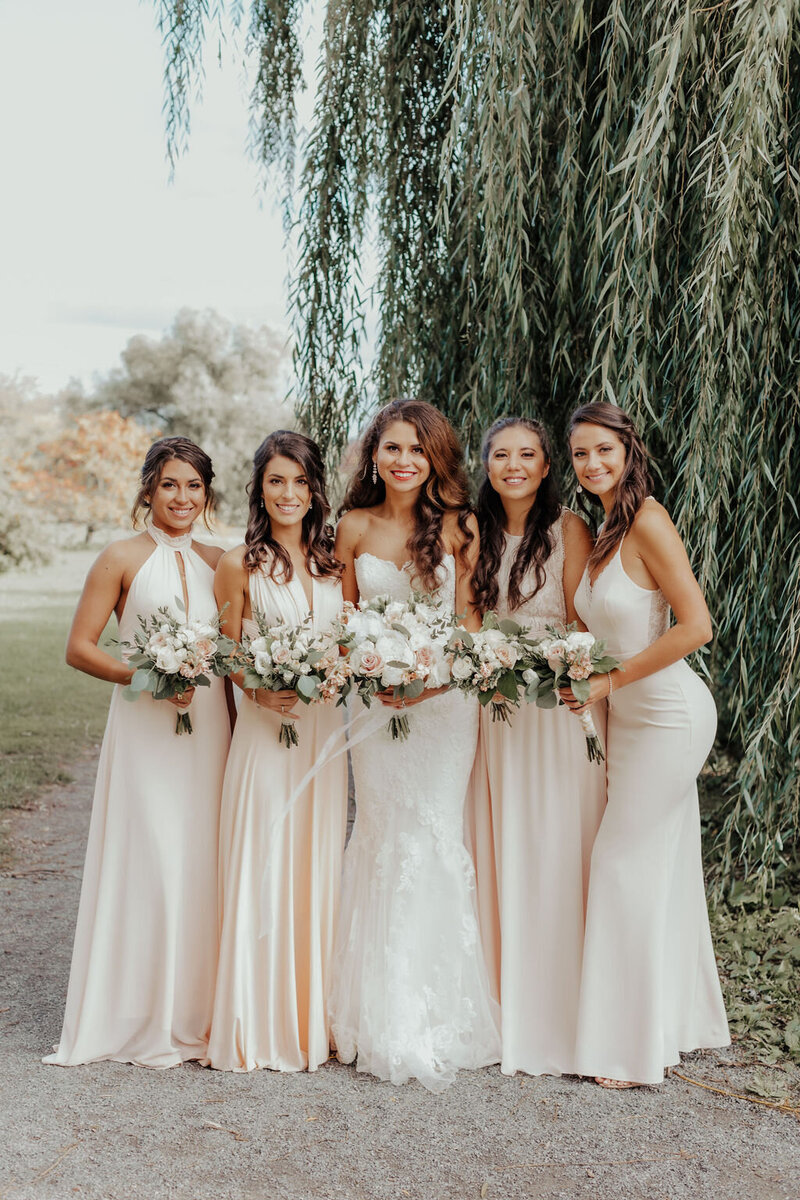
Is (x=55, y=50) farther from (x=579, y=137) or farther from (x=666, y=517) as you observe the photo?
(x=666, y=517)

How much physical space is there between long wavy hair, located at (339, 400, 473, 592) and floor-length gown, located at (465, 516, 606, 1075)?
241 millimetres

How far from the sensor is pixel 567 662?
3.02 metres

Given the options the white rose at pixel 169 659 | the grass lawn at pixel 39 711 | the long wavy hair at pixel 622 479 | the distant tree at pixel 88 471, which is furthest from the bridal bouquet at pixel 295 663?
the distant tree at pixel 88 471

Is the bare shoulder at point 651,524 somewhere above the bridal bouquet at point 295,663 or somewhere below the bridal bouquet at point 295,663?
above

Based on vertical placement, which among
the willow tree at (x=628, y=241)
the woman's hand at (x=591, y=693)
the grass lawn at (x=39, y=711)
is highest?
the willow tree at (x=628, y=241)

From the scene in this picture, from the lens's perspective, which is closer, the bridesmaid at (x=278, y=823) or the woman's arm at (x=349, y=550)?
the bridesmaid at (x=278, y=823)

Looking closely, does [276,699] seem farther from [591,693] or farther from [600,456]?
[600,456]

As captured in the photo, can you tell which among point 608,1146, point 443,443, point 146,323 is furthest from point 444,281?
point 146,323

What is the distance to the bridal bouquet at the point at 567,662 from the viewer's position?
2.99 m

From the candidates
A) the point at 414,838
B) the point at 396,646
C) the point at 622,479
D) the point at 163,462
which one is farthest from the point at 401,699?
the point at 163,462

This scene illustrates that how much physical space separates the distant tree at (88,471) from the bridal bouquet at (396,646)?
19.4m

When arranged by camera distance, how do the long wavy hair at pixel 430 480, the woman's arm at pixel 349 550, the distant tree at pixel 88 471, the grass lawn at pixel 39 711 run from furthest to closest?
1. the distant tree at pixel 88 471
2. the grass lawn at pixel 39 711
3. the woman's arm at pixel 349 550
4. the long wavy hair at pixel 430 480

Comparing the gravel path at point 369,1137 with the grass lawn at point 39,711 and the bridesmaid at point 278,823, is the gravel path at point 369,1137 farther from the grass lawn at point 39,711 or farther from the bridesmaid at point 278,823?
the grass lawn at point 39,711

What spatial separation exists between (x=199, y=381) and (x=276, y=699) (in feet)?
80.0
